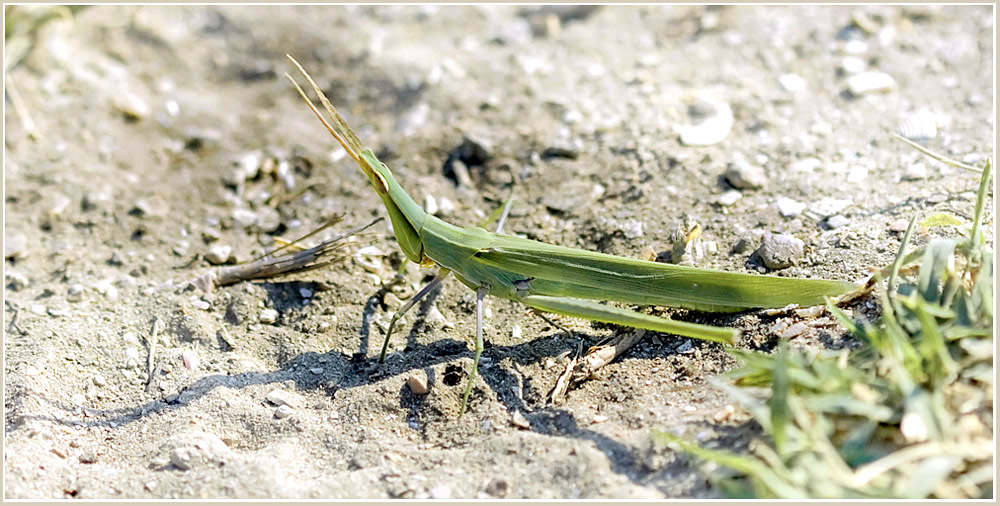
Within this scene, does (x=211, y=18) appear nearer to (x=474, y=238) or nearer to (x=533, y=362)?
(x=474, y=238)

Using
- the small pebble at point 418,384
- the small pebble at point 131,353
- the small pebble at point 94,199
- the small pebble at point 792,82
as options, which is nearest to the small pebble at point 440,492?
the small pebble at point 418,384

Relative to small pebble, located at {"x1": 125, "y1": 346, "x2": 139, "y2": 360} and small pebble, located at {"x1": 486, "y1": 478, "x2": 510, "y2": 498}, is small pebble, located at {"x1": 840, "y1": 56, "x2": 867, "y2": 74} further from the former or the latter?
small pebble, located at {"x1": 125, "y1": 346, "x2": 139, "y2": 360}

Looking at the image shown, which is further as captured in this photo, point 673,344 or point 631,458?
point 673,344

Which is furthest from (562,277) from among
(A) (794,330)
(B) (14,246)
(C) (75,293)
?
(B) (14,246)

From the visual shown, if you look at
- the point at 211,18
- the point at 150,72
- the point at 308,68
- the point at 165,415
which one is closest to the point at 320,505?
the point at 165,415

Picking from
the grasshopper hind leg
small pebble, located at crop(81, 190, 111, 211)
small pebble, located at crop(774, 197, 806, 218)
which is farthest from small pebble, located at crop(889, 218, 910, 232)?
small pebble, located at crop(81, 190, 111, 211)

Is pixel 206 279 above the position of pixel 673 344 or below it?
below
